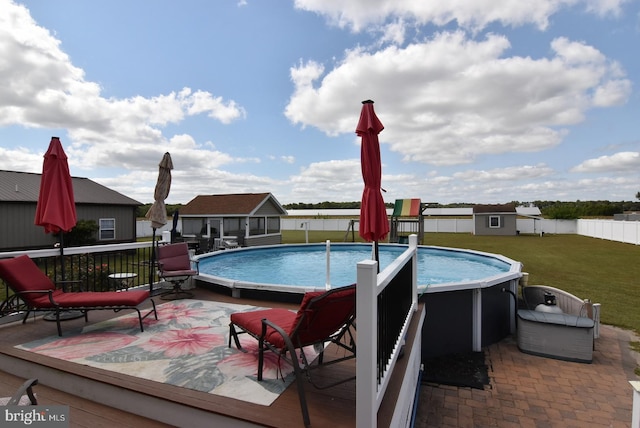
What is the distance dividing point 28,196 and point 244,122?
1106 centimetres

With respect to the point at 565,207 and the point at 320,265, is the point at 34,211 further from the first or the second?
the point at 565,207

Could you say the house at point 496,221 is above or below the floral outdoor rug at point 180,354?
above

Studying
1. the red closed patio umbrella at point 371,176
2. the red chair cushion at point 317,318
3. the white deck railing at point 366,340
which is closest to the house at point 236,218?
the red closed patio umbrella at point 371,176

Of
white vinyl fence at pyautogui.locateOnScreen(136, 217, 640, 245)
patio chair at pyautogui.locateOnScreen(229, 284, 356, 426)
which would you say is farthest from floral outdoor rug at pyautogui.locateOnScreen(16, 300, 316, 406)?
white vinyl fence at pyautogui.locateOnScreen(136, 217, 640, 245)

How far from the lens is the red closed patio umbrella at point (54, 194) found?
458 centimetres

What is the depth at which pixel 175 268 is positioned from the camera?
6211 mm

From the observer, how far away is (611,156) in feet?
132

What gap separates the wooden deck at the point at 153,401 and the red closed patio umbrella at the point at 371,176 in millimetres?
1666

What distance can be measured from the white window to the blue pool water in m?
10.1

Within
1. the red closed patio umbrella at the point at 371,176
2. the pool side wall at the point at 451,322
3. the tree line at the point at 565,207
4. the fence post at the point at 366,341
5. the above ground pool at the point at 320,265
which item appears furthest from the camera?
the tree line at the point at 565,207

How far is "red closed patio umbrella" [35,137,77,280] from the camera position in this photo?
4.58 meters

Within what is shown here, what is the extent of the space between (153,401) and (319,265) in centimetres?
989

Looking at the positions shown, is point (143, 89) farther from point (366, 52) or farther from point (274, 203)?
point (274, 203)

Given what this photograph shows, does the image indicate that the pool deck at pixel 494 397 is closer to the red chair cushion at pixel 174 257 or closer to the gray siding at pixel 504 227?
the red chair cushion at pixel 174 257
